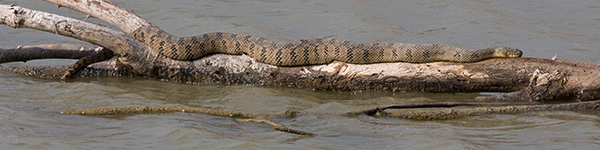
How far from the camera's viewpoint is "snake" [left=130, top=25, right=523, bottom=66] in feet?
28.8

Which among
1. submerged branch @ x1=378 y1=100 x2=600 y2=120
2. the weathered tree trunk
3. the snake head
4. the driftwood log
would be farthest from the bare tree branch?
the snake head

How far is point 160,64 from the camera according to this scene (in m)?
9.50

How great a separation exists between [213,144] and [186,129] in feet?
1.75

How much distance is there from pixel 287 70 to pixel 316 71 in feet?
1.24

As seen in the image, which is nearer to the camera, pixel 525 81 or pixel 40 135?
pixel 40 135

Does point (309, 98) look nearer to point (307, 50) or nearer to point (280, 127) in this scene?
point (307, 50)

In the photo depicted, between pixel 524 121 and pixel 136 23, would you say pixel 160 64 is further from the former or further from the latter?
pixel 524 121

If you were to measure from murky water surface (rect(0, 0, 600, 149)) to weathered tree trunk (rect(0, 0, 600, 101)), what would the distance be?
16cm

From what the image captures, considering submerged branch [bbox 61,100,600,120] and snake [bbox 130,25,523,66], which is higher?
snake [bbox 130,25,523,66]

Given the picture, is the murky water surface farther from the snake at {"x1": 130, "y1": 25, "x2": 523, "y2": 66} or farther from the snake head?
the snake head

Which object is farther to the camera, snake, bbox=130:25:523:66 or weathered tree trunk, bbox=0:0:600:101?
snake, bbox=130:25:523:66

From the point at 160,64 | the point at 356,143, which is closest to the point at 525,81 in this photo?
the point at 356,143

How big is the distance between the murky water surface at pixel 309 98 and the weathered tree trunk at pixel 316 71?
163 mm

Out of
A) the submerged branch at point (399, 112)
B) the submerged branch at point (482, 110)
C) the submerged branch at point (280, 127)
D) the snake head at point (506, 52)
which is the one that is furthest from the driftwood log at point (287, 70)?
the submerged branch at point (280, 127)
